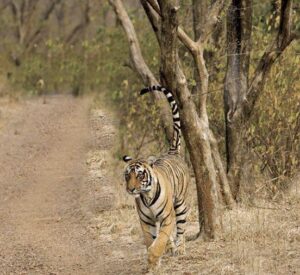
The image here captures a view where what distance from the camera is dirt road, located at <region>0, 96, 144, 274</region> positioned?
8.25 meters

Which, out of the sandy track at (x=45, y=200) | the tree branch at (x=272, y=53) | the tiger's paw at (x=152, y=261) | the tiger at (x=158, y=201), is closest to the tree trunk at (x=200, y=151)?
the tiger at (x=158, y=201)

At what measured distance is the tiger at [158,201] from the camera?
720 centimetres

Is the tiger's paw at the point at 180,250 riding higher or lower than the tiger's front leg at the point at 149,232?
lower

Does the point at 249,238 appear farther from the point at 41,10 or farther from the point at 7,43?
the point at 41,10

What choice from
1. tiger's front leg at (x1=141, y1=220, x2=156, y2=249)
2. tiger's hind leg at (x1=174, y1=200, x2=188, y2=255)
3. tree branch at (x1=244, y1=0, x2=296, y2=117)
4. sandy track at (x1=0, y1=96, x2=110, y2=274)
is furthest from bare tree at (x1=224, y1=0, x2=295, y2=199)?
tiger's front leg at (x1=141, y1=220, x2=156, y2=249)

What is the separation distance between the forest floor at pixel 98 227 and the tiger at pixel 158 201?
0.65ft

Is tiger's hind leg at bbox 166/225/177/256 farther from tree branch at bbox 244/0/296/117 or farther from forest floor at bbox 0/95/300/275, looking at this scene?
tree branch at bbox 244/0/296/117

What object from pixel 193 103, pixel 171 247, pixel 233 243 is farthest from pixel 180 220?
pixel 193 103

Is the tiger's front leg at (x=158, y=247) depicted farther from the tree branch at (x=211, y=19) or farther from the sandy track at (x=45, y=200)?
the tree branch at (x=211, y=19)

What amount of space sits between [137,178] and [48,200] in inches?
204

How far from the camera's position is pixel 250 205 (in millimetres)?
9852

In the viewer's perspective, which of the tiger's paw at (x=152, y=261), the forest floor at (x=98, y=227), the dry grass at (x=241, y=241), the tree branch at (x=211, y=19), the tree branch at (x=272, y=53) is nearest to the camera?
the dry grass at (x=241, y=241)

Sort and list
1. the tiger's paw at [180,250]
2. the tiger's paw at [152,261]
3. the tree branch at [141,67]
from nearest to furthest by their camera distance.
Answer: the tiger's paw at [152,261] → the tiger's paw at [180,250] → the tree branch at [141,67]

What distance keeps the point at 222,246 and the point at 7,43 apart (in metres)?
32.1
